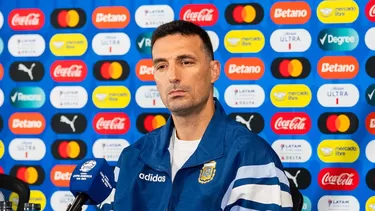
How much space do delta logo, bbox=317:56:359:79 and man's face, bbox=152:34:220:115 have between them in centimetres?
119

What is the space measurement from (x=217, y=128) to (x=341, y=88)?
1279 millimetres

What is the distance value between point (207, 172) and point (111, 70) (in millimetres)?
1603

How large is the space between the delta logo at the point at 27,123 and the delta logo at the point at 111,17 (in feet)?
1.94

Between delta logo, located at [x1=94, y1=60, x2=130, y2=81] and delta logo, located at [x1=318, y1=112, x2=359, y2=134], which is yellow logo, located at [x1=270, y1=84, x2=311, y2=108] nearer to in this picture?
delta logo, located at [x1=318, y1=112, x2=359, y2=134]

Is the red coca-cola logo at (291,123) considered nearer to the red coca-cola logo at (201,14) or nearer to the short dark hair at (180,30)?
the red coca-cola logo at (201,14)

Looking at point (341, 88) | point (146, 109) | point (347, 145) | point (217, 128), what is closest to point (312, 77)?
point (341, 88)

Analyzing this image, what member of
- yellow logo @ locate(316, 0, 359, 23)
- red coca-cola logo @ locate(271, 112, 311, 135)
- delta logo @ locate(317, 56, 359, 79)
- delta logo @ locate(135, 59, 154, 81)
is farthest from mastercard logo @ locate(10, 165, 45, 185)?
yellow logo @ locate(316, 0, 359, 23)

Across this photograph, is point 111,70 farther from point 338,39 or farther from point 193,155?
point 193,155

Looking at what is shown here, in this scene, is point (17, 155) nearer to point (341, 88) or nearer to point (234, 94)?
point (234, 94)

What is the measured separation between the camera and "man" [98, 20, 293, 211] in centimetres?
204

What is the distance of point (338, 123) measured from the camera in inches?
130

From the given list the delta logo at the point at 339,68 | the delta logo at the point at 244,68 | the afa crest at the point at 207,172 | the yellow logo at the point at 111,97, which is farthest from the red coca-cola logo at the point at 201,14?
the afa crest at the point at 207,172

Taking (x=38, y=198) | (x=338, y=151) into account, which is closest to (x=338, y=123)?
(x=338, y=151)

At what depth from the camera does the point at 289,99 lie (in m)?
3.36
